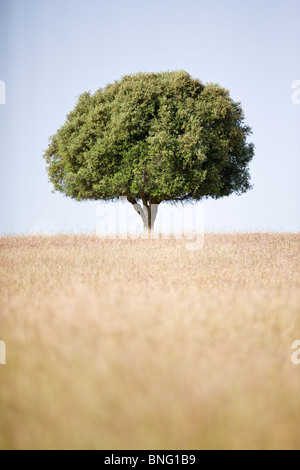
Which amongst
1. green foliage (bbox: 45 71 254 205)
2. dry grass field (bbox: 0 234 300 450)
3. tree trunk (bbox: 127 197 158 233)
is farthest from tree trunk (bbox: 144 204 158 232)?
dry grass field (bbox: 0 234 300 450)

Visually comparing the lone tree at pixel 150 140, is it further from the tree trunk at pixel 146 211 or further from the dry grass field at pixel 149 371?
the dry grass field at pixel 149 371

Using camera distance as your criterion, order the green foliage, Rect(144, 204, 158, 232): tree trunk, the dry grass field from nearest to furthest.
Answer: the dry grass field → the green foliage → Rect(144, 204, 158, 232): tree trunk

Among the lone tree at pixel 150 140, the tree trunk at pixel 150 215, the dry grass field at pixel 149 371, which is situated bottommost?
the dry grass field at pixel 149 371

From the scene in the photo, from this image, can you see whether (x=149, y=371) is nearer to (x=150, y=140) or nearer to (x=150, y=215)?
(x=150, y=140)

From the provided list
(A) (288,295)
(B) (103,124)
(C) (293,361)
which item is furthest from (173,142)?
(C) (293,361)

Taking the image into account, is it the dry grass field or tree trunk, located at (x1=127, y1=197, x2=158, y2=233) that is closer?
the dry grass field

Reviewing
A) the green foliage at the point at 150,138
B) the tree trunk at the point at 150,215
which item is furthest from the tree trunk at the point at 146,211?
the green foliage at the point at 150,138

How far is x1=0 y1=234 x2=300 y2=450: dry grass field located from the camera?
2.94 metres

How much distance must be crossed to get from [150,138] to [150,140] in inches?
5.1

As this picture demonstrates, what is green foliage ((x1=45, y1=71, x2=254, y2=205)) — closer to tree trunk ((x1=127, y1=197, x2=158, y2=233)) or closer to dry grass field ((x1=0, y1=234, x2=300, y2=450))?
tree trunk ((x1=127, y1=197, x2=158, y2=233))

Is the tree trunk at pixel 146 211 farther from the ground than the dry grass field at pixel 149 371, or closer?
farther from the ground

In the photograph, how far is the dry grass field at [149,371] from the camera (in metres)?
2.94
